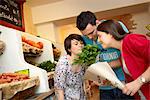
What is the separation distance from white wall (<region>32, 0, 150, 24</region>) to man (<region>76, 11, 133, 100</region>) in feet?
10.6

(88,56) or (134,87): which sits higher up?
(88,56)

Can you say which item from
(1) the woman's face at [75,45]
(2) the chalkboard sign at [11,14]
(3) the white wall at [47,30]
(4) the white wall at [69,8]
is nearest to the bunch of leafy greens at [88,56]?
(1) the woman's face at [75,45]

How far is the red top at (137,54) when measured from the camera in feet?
4.34

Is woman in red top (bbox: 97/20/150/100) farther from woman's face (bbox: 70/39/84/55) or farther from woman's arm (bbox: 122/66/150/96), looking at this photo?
woman's face (bbox: 70/39/84/55)

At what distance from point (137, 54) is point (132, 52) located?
0.03m

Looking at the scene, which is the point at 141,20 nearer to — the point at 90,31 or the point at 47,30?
the point at 47,30

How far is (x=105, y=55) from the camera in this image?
6.26 ft

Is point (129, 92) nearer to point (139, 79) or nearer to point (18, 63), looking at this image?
point (139, 79)

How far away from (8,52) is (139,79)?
175 centimetres

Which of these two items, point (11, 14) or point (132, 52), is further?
point (11, 14)

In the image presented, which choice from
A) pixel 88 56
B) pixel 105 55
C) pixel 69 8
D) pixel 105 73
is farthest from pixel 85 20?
pixel 69 8

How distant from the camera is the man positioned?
1.85 m

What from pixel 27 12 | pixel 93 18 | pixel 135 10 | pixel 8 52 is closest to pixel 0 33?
pixel 8 52

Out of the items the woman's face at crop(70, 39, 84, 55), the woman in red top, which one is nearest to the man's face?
the woman's face at crop(70, 39, 84, 55)
